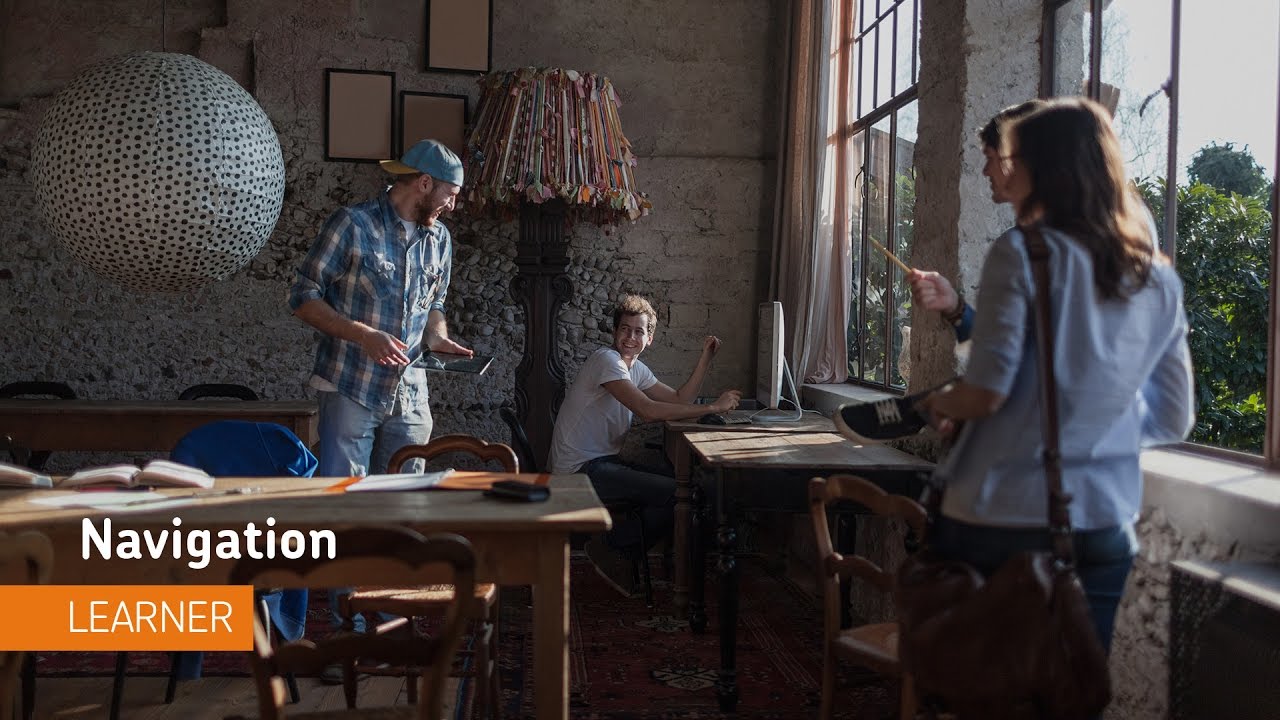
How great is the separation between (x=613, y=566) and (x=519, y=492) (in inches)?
89.7

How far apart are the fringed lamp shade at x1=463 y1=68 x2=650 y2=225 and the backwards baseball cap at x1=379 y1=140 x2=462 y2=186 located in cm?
107

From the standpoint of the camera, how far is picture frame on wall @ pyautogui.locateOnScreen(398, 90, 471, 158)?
5828 mm

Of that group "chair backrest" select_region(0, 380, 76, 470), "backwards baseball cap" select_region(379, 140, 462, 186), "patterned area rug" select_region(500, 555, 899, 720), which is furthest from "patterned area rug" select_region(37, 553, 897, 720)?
"backwards baseball cap" select_region(379, 140, 462, 186)

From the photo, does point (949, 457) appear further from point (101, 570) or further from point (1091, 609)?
point (101, 570)

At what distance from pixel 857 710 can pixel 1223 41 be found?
223cm

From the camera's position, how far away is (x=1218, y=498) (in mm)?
2350

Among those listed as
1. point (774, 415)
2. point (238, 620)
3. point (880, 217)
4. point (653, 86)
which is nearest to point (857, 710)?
point (774, 415)

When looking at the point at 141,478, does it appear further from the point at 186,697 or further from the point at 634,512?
the point at 634,512

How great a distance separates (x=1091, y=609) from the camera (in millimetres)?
1889

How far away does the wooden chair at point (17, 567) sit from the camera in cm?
190

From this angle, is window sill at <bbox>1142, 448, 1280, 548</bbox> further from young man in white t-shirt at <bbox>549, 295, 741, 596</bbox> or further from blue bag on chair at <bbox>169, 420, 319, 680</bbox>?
blue bag on chair at <bbox>169, 420, 319, 680</bbox>

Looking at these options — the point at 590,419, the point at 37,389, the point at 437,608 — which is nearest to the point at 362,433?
the point at 437,608

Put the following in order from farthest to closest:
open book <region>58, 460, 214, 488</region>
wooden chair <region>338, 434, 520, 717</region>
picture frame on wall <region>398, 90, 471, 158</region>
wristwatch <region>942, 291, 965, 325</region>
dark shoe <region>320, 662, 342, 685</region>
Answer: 1. picture frame on wall <region>398, 90, 471, 158</region>
2. dark shoe <region>320, 662, 342, 685</region>
3. wooden chair <region>338, 434, 520, 717</region>
4. open book <region>58, 460, 214, 488</region>
5. wristwatch <region>942, 291, 965, 325</region>

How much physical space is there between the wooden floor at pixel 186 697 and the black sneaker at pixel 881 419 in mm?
1858
